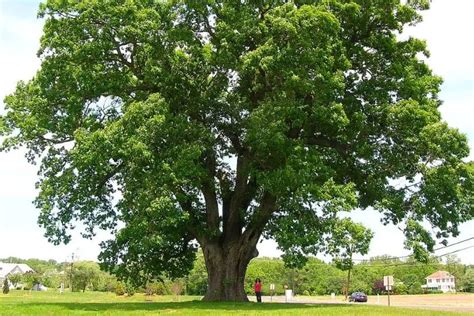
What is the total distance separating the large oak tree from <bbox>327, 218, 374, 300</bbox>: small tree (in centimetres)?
49

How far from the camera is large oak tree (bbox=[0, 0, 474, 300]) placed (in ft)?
72.2

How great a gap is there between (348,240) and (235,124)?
25.1 feet

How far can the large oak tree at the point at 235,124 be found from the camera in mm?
22000

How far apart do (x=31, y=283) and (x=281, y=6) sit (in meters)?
77.3

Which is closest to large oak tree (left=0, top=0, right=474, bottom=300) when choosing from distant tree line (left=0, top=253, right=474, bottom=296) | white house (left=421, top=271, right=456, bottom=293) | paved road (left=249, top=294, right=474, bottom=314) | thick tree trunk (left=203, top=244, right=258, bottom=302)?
thick tree trunk (left=203, top=244, right=258, bottom=302)

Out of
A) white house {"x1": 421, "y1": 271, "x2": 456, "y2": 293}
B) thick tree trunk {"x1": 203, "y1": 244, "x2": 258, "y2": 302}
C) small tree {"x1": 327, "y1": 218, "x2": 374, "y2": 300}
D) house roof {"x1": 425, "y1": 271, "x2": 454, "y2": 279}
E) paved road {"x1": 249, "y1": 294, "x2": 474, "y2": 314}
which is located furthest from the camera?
house roof {"x1": 425, "y1": 271, "x2": 454, "y2": 279}

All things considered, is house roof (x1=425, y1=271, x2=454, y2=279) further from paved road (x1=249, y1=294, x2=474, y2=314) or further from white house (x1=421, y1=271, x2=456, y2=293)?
paved road (x1=249, y1=294, x2=474, y2=314)

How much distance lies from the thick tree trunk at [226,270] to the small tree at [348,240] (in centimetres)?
610

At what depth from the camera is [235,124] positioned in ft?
82.9

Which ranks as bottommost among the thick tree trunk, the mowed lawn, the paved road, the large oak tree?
the paved road

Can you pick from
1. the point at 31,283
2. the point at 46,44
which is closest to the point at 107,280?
the point at 31,283

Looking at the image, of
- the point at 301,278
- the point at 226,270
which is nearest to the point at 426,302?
the point at 226,270

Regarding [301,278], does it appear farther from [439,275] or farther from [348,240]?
[348,240]

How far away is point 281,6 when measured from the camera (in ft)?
74.4
